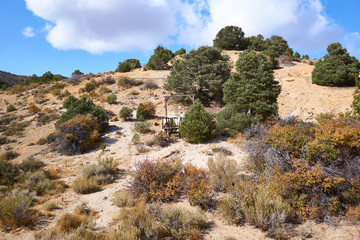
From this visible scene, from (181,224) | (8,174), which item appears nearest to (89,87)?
(8,174)

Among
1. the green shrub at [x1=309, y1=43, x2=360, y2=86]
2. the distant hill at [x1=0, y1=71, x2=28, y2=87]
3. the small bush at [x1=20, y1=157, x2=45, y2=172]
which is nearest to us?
the small bush at [x1=20, y1=157, x2=45, y2=172]

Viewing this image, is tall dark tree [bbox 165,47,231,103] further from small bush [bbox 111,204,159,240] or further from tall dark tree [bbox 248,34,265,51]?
tall dark tree [bbox 248,34,265,51]

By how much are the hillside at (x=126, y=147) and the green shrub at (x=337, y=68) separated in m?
0.94

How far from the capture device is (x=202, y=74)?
21500mm

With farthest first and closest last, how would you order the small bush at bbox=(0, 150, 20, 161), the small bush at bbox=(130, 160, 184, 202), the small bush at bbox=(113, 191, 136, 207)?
the small bush at bbox=(0, 150, 20, 161)
the small bush at bbox=(130, 160, 184, 202)
the small bush at bbox=(113, 191, 136, 207)

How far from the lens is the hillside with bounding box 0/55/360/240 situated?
5.11 metres

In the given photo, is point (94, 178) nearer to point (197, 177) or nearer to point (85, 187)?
point (85, 187)

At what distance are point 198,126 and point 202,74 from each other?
11522 mm

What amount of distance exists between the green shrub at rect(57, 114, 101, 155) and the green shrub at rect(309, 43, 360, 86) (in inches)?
847

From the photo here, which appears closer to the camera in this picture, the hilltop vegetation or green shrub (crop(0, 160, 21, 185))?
the hilltop vegetation

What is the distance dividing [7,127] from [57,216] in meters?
17.0

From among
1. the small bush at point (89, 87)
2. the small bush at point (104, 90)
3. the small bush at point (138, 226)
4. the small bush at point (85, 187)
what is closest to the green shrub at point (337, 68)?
the small bush at point (138, 226)

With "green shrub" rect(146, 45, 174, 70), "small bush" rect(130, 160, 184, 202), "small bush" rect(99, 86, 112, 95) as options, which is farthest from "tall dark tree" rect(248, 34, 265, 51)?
"small bush" rect(130, 160, 184, 202)

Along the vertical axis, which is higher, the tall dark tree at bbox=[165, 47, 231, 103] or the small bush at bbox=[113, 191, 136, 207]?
the tall dark tree at bbox=[165, 47, 231, 103]
